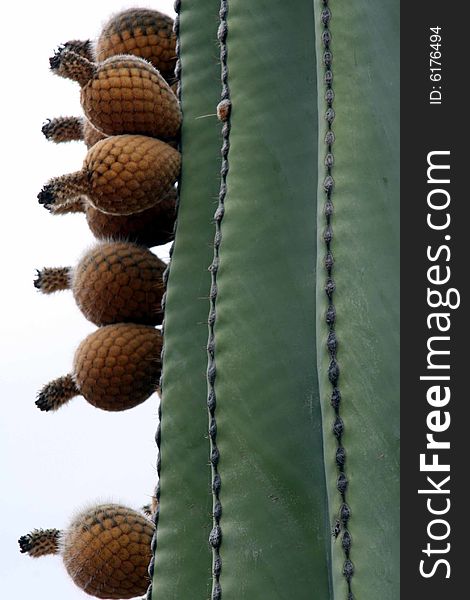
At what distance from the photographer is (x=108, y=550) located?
1271 mm

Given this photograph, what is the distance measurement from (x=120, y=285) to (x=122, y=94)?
191mm

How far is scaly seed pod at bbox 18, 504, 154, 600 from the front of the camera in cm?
127

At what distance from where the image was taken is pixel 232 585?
3.49 feet

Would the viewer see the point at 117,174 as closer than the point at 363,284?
No

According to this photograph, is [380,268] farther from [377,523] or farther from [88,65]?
[88,65]

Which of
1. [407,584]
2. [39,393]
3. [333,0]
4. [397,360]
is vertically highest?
[333,0]

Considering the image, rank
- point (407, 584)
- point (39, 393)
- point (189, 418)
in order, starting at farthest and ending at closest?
point (39, 393)
point (189, 418)
point (407, 584)

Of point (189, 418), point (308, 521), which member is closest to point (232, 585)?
point (308, 521)

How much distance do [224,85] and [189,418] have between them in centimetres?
31

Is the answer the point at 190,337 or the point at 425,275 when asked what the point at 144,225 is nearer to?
the point at 190,337

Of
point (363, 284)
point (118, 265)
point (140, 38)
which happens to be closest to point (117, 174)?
point (118, 265)

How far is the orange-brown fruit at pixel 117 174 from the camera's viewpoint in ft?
4.15

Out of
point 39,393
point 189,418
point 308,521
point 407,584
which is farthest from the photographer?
point 39,393

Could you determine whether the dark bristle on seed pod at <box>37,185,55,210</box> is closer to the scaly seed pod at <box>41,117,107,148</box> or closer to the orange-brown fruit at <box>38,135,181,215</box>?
the orange-brown fruit at <box>38,135,181,215</box>
